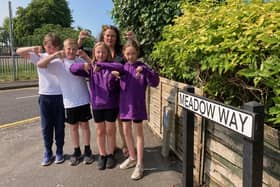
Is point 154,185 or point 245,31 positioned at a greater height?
point 245,31

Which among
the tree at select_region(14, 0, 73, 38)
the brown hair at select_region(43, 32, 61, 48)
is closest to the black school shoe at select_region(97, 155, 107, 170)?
the brown hair at select_region(43, 32, 61, 48)

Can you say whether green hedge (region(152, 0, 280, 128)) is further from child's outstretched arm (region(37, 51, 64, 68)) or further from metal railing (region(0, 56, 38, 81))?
metal railing (region(0, 56, 38, 81))

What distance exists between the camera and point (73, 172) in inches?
172

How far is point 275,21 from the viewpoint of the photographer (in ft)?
8.13

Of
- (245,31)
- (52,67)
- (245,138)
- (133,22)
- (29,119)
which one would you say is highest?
(133,22)

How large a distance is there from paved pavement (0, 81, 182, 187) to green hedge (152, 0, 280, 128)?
4.42 feet

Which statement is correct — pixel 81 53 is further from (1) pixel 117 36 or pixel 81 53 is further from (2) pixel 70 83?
(1) pixel 117 36

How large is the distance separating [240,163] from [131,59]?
1907 millimetres

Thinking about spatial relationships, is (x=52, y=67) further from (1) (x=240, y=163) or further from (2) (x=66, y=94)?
(1) (x=240, y=163)

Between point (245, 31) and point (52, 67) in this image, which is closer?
point (245, 31)

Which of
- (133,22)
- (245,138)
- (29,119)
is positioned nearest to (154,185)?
(245,138)

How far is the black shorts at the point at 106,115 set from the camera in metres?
4.36

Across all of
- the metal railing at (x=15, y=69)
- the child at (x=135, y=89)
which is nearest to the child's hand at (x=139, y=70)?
the child at (x=135, y=89)

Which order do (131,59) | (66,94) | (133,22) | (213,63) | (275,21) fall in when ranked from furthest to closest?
(133,22)
(66,94)
(131,59)
(213,63)
(275,21)
